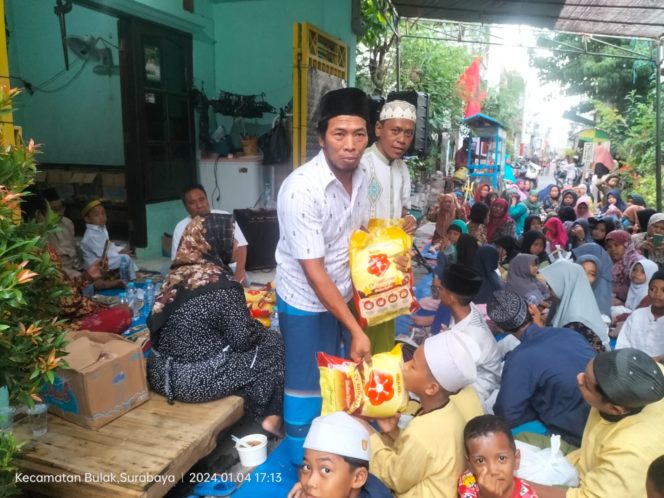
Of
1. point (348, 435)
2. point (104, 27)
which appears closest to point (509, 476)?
point (348, 435)

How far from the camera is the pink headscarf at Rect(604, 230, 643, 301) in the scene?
5.34m

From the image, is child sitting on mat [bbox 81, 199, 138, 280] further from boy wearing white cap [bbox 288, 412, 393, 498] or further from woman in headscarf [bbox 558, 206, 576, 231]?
woman in headscarf [bbox 558, 206, 576, 231]

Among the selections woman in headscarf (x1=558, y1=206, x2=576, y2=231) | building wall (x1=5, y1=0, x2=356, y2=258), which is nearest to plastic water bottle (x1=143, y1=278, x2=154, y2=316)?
building wall (x1=5, y1=0, x2=356, y2=258)

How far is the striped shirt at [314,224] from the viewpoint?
7.09 ft

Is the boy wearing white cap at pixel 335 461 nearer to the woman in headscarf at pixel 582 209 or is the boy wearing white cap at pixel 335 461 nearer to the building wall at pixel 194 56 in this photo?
the building wall at pixel 194 56

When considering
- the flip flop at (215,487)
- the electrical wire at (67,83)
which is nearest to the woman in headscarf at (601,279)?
the flip flop at (215,487)

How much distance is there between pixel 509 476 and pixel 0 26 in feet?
10.5

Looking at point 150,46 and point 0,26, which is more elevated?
point 150,46

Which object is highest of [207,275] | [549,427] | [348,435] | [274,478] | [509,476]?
[207,275]

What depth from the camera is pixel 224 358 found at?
2.89 meters

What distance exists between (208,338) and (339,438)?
1278 mm

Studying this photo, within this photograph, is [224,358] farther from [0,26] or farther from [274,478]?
[0,26]

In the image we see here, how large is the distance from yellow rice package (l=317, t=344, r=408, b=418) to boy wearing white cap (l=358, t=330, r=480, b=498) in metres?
0.08

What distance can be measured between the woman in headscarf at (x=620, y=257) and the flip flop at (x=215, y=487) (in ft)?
14.8
